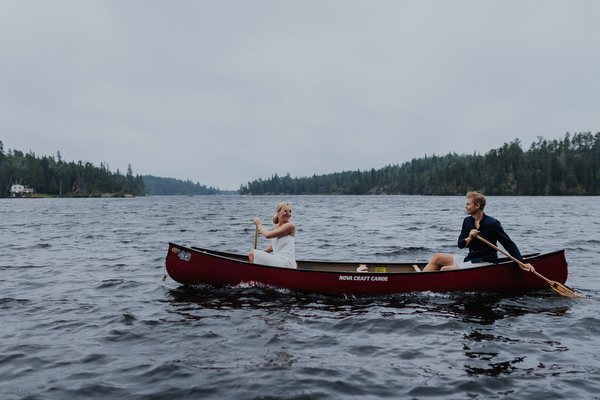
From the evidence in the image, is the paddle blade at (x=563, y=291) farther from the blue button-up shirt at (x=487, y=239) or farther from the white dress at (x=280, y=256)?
the white dress at (x=280, y=256)

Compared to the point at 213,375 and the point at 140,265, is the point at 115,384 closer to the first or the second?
the point at 213,375

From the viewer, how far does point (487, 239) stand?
9.06 m

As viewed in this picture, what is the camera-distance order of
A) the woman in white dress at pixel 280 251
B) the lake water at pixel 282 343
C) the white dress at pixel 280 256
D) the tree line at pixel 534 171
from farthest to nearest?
the tree line at pixel 534 171 < the white dress at pixel 280 256 < the woman in white dress at pixel 280 251 < the lake water at pixel 282 343

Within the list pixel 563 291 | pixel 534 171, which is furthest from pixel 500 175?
pixel 563 291

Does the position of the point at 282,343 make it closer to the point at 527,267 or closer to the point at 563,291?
the point at 527,267

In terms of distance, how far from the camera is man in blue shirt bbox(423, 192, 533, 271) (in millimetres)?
8812

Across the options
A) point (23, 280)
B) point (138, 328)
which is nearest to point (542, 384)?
point (138, 328)

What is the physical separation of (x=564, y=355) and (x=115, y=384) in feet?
20.2

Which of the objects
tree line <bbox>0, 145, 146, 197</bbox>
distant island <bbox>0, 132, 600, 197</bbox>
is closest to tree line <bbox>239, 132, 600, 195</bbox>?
distant island <bbox>0, 132, 600, 197</bbox>

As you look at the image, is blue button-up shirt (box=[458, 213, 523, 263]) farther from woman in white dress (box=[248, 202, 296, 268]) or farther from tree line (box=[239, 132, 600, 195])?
tree line (box=[239, 132, 600, 195])

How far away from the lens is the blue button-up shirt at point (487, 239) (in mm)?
8789

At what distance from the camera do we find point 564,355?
602cm

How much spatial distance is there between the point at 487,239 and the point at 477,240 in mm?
261

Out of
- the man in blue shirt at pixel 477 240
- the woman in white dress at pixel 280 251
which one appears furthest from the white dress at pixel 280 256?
the man in blue shirt at pixel 477 240
